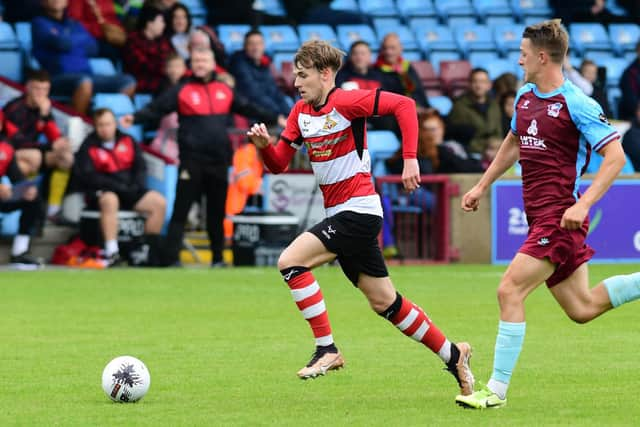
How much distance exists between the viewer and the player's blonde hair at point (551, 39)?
276 inches

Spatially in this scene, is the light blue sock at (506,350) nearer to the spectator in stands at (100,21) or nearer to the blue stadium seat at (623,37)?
the spectator in stands at (100,21)

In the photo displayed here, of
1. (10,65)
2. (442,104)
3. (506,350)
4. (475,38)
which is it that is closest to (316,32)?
(442,104)

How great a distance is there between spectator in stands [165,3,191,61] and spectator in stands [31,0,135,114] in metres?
0.87

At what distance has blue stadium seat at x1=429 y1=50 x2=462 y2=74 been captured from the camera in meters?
21.9

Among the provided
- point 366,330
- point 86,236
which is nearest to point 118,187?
point 86,236

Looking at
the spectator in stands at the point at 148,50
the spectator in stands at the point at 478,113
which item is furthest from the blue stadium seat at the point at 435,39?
the spectator in stands at the point at 148,50

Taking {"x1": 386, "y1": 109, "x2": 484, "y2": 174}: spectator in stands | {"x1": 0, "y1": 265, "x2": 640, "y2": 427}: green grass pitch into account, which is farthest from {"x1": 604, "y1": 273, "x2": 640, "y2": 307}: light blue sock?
{"x1": 386, "y1": 109, "x2": 484, "y2": 174}: spectator in stands

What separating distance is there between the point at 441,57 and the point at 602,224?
6143 millimetres

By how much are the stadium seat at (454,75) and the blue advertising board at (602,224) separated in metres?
4.82

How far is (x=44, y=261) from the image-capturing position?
1641 cm

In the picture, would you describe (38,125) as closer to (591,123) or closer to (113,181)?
(113,181)

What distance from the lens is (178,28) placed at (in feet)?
61.4

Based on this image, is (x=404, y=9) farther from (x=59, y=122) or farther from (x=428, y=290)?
(x=428, y=290)

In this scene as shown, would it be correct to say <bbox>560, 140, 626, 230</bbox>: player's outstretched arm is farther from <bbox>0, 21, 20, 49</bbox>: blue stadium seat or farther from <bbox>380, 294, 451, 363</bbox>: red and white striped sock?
<bbox>0, 21, 20, 49</bbox>: blue stadium seat
